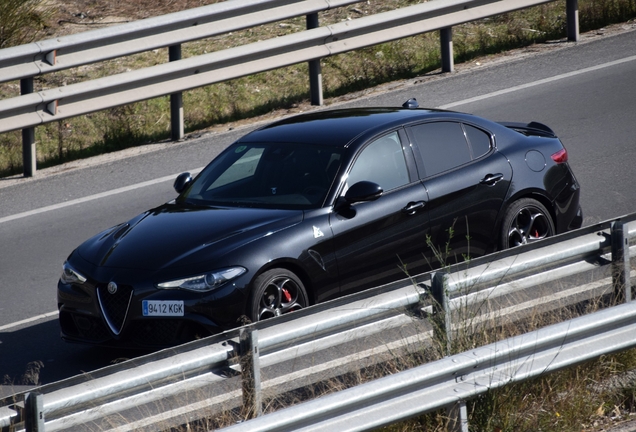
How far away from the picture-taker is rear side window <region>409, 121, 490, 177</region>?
7.80m

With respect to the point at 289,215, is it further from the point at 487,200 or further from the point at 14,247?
the point at 14,247

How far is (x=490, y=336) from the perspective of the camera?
549 cm

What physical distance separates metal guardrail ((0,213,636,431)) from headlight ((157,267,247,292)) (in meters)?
1.47

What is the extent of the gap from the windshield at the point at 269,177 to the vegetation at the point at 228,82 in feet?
16.7

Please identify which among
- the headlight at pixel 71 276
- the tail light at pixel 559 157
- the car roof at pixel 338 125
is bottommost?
the headlight at pixel 71 276

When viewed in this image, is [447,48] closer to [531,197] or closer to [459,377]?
[531,197]

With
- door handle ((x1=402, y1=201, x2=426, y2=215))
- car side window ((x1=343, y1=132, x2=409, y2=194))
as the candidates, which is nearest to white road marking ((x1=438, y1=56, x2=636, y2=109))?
car side window ((x1=343, y1=132, x2=409, y2=194))

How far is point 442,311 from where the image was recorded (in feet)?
Answer: 17.1

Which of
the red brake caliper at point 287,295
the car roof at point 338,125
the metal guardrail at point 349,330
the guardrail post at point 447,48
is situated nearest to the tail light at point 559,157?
the car roof at point 338,125

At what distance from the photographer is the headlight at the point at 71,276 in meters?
6.95

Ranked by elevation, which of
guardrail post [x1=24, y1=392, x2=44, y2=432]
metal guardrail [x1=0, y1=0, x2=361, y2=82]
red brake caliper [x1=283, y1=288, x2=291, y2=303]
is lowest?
red brake caliper [x1=283, y1=288, x2=291, y2=303]

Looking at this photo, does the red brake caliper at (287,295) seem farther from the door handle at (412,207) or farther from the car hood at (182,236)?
the door handle at (412,207)

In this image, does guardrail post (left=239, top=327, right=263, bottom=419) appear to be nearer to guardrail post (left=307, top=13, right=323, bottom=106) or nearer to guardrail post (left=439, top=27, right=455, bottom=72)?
guardrail post (left=307, top=13, right=323, bottom=106)

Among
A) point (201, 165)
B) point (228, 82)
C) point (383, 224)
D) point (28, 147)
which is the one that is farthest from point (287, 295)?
point (228, 82)
